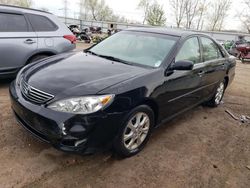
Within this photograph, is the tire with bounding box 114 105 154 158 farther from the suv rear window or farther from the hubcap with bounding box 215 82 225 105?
the suv rear window

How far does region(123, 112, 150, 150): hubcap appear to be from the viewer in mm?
3021

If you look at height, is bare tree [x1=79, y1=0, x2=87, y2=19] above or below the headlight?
below

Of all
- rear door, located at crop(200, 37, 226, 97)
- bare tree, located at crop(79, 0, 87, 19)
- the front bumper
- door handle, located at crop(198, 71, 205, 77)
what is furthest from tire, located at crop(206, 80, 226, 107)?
bare tree, located at crop(79, 0, 87, 19)

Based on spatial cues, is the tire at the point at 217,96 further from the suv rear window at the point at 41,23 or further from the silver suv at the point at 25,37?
the suv rear window at the point at 41,23

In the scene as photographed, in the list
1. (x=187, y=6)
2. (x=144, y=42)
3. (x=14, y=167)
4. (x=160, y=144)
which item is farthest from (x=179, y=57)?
(x=187, y=6)

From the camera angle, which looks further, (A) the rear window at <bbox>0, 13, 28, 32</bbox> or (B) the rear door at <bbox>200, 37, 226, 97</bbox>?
(A) the rear window at <bbox>0, 13, 28, 32</bbox>

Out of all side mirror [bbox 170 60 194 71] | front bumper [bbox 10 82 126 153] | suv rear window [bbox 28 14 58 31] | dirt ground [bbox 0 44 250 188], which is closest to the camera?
front bumper [bbox 10 82 126 153]

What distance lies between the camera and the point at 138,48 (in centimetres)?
380

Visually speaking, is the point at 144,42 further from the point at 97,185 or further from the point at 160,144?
the point at 97,185

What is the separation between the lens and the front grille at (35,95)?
8.78ft

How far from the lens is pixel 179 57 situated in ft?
12.0

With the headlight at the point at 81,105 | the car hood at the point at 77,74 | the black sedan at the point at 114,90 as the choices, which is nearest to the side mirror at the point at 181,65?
the black sedan at the point at 114,90

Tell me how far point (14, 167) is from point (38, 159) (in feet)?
0.87

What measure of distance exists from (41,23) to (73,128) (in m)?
3.63
